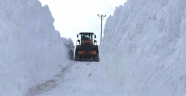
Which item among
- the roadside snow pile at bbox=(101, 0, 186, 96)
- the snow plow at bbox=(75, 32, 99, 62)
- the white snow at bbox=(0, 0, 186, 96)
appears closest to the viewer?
the roadside snow pile at bbox=(101, 0, 186, 96)

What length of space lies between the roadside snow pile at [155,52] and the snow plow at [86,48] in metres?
13.6

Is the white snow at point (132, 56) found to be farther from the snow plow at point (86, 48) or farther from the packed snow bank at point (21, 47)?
the snow plow at point (86, 48)

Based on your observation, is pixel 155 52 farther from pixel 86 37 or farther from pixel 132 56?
pixel 86 37

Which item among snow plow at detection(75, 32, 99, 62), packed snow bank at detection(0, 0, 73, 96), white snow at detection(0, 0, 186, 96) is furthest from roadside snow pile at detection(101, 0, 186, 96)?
snow plow at detection(75, 32, 99, 62)

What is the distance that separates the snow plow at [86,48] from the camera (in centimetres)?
2222

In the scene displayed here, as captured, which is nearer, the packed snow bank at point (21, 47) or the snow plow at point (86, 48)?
the packed snow bank at point (21, 47)

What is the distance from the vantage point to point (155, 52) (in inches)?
219

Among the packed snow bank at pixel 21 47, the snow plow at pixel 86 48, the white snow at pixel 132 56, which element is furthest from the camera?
the snow plow at pixel 86 48

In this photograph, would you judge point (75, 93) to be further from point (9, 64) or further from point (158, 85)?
point (158, 85)

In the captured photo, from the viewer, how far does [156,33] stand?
5.96 metres

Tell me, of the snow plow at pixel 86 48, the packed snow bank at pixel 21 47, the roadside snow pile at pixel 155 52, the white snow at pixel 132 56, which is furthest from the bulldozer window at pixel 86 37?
the roadside snow pile at pixel 155 52

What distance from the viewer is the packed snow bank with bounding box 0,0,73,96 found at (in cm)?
650

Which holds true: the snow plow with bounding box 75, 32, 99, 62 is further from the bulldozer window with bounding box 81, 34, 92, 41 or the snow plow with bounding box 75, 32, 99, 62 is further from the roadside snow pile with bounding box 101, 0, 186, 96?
the roadside snow pile with bounding box 101, 0, 186, 96

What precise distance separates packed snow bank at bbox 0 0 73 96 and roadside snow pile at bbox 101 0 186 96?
363 centimetres
